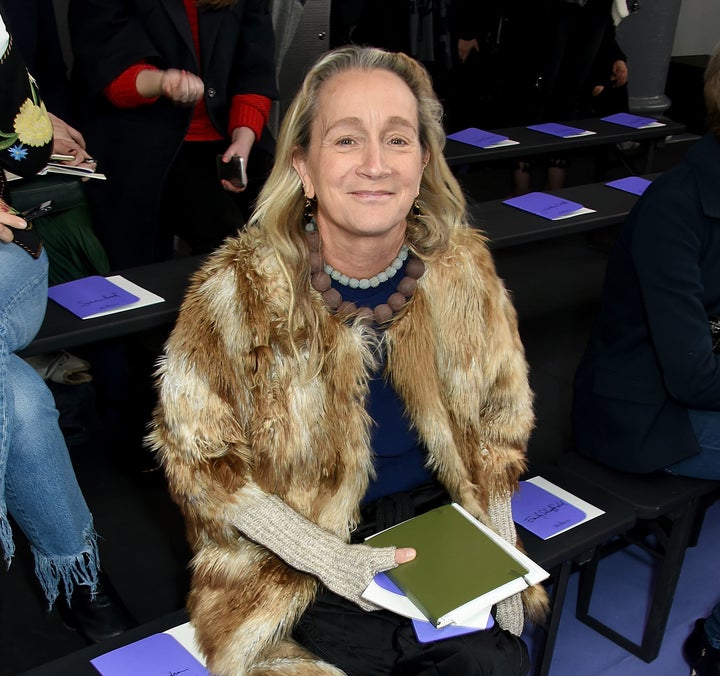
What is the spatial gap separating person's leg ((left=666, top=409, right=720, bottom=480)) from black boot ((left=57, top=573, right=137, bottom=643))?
1.47 m

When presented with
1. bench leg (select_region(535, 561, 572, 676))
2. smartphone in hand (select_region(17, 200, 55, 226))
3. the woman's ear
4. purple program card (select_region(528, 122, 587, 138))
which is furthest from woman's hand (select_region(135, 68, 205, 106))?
purple program card (select_region(528, 122, 587, 138))

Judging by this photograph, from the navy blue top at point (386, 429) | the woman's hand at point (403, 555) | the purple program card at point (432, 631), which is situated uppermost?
the navy blue top at point (386, 429)

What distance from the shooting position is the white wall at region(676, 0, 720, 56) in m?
8.34

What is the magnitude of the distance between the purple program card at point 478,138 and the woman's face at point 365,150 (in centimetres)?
240

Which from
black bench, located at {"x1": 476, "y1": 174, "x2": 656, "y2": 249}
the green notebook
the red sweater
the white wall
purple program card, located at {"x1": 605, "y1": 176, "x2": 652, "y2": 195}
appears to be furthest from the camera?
the white wall

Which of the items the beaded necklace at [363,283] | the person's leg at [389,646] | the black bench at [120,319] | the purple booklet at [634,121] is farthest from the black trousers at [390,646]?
the purple booklet at [634,121]

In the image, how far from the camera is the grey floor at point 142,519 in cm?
233

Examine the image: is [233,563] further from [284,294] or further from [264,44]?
[264,44]

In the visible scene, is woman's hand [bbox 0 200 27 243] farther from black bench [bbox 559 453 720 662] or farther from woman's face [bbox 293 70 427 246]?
black bench [bbox 559 453 720 662]

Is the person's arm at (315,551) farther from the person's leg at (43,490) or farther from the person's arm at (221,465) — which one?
the person's leg at (43,490)

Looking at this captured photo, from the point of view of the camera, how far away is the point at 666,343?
82.6 inches

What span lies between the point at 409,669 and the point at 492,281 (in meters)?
0.79

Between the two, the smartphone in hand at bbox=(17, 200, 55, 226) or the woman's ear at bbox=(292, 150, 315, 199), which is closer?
the woman's ear at bbox=(292, 150, 315, 199)

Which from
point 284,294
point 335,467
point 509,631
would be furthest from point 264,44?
point 509,631
